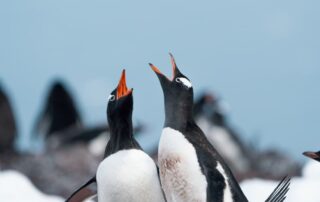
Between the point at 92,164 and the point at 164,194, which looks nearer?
the point at 164,194

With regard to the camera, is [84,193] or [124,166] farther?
[84,193]

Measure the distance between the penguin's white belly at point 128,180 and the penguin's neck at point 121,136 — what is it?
0.10 metres

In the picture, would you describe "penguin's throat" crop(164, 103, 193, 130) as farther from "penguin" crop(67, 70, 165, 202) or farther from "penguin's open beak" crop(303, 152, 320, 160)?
"penguin's open beak" crop(303, 152, 320, 160)

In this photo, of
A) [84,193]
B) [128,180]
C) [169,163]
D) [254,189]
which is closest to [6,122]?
[254,189]

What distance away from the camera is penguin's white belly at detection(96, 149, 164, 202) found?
20.5ft

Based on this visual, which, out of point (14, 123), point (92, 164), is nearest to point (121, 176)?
point (92, 164)

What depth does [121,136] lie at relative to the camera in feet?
21.1

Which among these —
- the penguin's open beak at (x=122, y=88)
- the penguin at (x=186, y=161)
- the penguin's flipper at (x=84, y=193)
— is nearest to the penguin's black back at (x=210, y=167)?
the penguin at (x=186, y=161)

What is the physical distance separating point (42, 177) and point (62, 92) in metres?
9.59

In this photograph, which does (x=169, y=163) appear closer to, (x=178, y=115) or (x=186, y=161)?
(x=186, y=161)

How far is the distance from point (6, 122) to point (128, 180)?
13.0 meters

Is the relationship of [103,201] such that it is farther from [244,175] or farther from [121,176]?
[244,175]

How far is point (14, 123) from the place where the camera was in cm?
1916

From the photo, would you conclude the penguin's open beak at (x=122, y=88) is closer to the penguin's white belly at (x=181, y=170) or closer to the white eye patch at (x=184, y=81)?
the white eye patch at (x=184, y=81)
